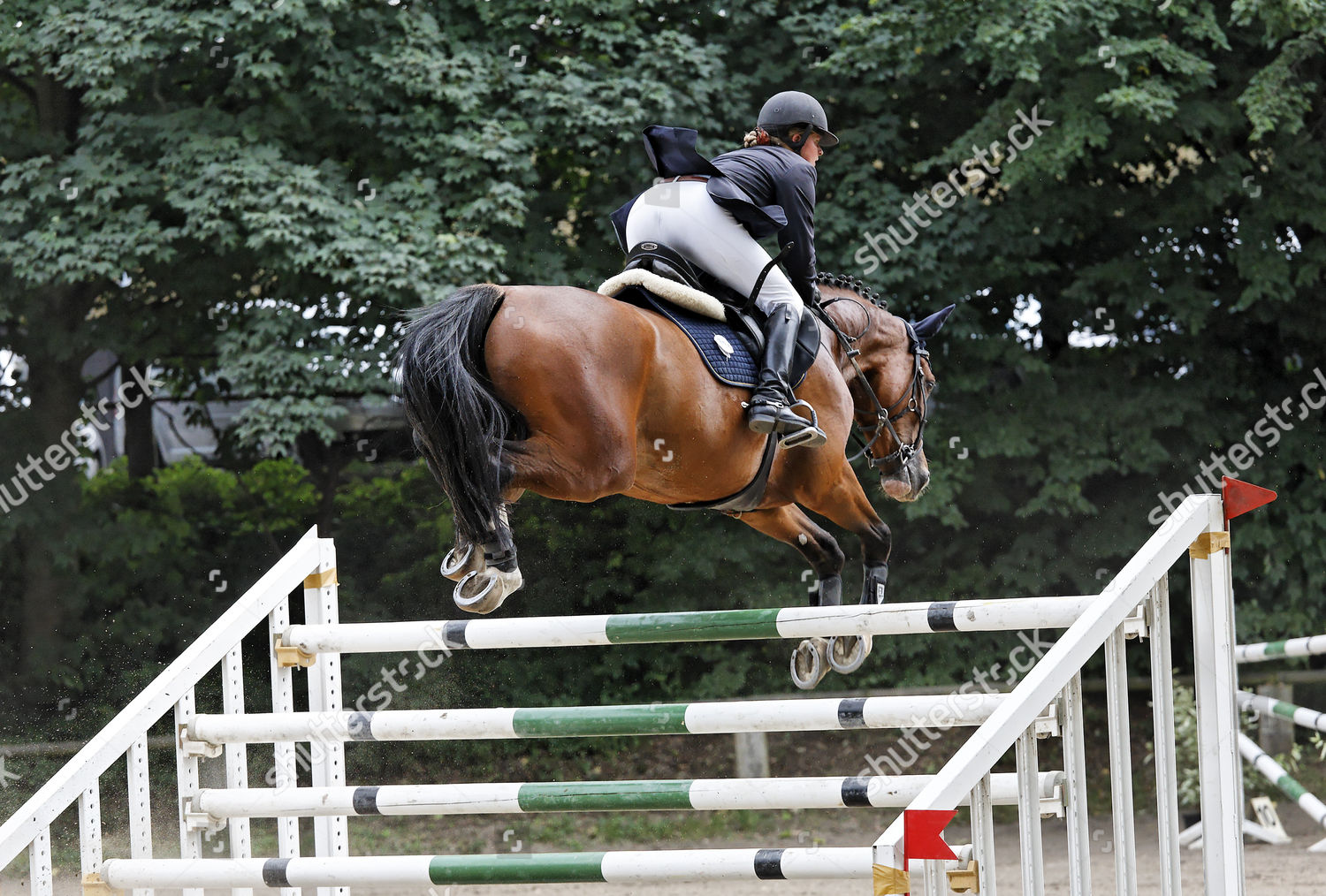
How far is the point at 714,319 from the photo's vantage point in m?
3.55

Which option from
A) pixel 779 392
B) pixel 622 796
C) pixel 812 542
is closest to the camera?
pixel 622 796

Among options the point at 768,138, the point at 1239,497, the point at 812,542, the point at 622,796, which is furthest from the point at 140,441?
the point at 1239,497

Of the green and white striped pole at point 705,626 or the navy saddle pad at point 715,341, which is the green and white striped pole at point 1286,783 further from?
the navy saddle pad at point 715,341

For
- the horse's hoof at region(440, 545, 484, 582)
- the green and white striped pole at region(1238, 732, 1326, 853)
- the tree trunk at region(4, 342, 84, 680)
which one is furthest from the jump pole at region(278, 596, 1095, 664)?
the tree trunk at region(4, 342, 84, 680)

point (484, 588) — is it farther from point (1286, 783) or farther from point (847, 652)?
point (1286, 783)

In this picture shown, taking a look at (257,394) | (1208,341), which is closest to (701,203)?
(257,394)

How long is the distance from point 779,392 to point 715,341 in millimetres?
227

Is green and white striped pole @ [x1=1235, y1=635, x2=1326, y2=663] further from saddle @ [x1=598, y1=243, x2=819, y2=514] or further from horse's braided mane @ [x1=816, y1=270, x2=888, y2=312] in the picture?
saddle @ [x1=598, y1=243, x2=819, y2=514]

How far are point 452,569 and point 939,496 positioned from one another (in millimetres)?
6042

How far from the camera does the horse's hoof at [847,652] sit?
379 cm

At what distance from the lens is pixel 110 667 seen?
907 centimetres

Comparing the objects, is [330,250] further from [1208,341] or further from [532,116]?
[1208,341]

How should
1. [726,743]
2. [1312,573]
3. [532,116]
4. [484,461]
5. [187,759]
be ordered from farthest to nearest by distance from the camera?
[726,743], [1312,573], [532,116], [187,759], [484,461]

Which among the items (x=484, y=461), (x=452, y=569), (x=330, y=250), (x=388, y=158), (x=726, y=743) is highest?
(x=388, y=158)
